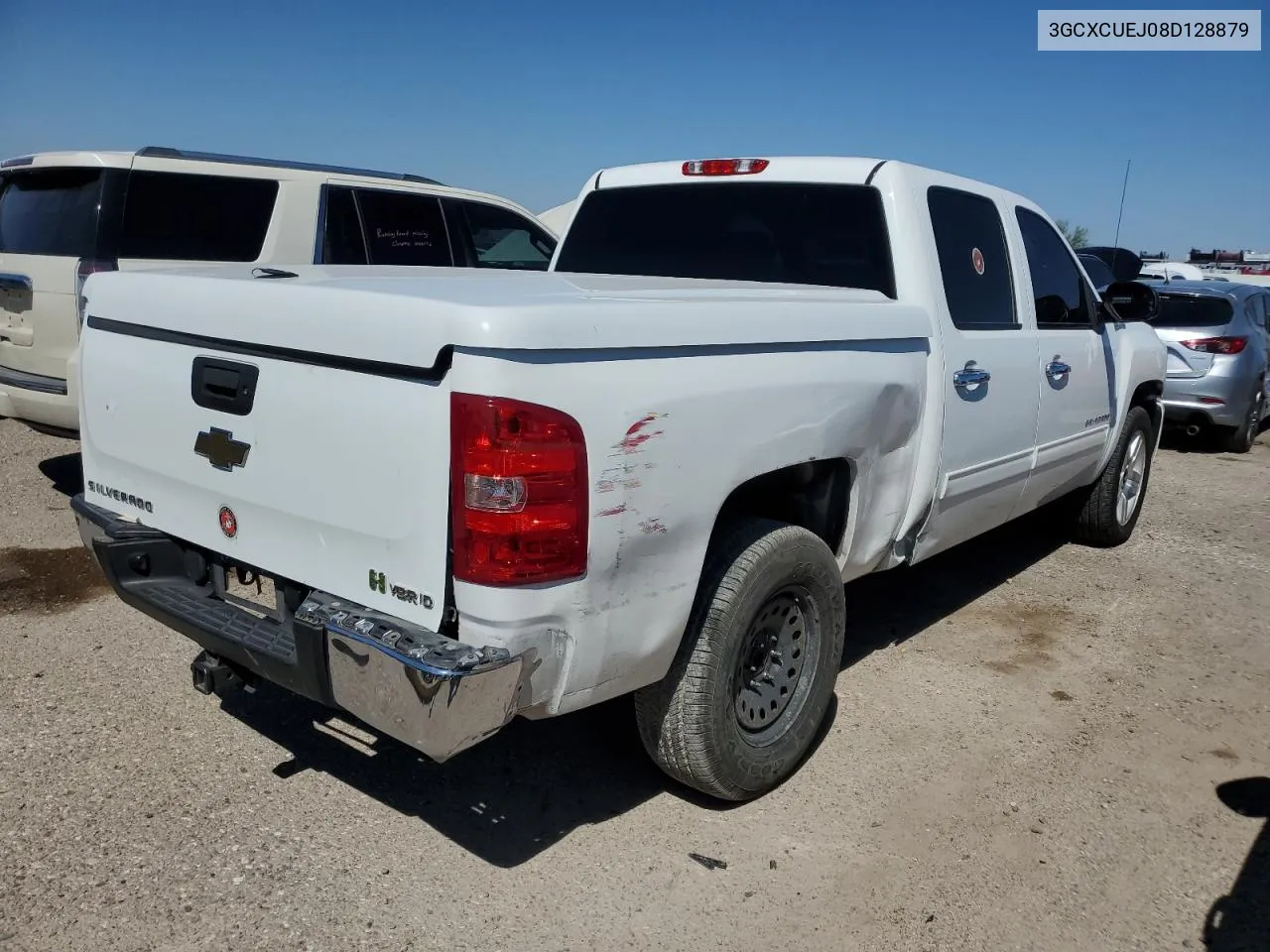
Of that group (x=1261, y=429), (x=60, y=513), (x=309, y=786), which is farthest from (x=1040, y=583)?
(x=1261, y=429)

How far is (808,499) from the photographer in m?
3.50

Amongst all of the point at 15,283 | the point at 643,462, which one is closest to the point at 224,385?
the point at 643,462

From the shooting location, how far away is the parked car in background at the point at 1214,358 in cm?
972

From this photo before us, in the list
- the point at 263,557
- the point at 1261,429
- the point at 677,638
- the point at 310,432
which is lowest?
the point at 1261,429

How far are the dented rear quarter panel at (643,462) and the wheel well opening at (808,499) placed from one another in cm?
23

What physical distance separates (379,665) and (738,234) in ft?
8.54

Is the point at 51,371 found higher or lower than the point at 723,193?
lower

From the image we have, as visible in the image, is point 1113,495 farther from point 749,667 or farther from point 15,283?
point 15,283

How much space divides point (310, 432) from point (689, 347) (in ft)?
3.18

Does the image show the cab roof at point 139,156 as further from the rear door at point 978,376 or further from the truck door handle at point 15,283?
the rear door at point 978,376

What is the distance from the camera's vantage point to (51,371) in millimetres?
6047

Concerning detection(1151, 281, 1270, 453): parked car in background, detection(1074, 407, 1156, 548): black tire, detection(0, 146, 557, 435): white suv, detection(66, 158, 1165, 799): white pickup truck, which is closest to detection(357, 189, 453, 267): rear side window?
detection(0, 146, 557, 435): white suv

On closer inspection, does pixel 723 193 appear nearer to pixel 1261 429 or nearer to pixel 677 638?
pixel 677 638

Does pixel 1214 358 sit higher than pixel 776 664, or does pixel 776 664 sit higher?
pixel 1214 358
